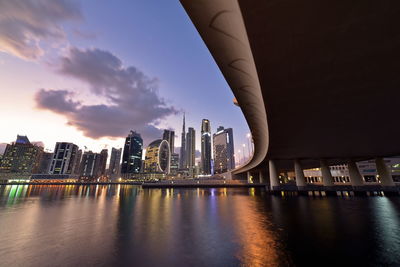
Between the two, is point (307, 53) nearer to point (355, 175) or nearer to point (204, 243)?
point (204, 243)

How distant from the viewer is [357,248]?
1038 centimetres

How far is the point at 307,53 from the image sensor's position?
A: 875 centimetres

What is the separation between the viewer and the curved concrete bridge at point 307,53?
6520 mm

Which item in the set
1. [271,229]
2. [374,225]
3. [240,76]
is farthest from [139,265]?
[374,225]

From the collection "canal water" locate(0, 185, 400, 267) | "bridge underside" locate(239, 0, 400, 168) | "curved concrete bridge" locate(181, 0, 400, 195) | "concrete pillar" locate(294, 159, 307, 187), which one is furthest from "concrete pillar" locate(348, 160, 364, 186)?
"canal water" locate(0, 185, 400, 267)

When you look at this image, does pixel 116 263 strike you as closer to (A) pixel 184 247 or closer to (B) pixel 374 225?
(A) pixel 184 247

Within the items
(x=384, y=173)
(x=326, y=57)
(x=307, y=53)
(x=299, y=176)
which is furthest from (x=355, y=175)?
(x=307, y=53)

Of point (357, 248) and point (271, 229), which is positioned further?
point (271, 229)

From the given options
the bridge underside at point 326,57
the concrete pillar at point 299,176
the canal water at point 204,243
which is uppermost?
the bridge underside at point 326,57

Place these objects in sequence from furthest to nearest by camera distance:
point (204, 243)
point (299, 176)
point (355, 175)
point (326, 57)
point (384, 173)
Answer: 1. point (299, 176)
2. point (355, 175)
3. point (384, 173)
4. point (204, 243)
5. point (326, 57)

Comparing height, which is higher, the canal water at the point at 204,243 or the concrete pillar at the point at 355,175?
the concrete pillar at the point at 355,175

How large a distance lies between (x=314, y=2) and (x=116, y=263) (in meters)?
13.9

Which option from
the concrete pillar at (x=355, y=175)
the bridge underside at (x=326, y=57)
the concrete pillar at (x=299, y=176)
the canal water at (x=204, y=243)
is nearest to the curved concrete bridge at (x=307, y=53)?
the bridge underside at (x=326, y=57)

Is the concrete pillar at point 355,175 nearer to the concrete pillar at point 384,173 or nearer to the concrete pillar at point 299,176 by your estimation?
the concrete pillar at point 384,173
